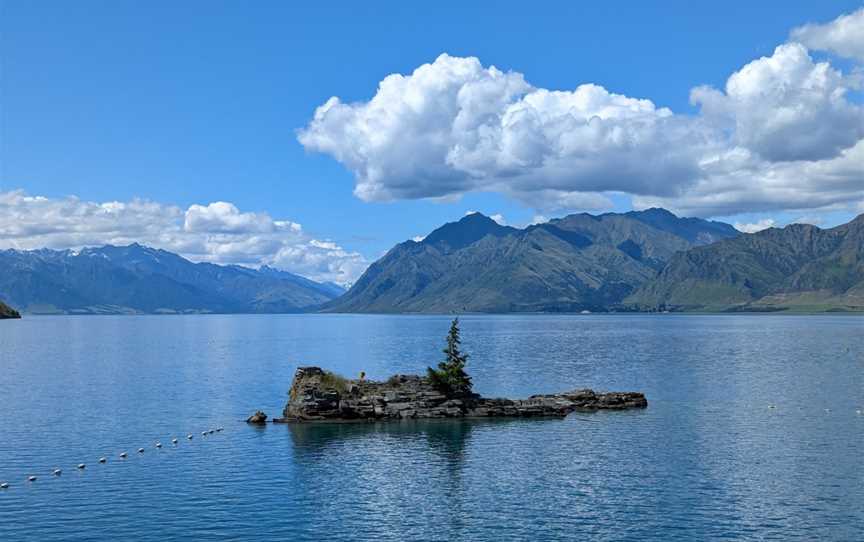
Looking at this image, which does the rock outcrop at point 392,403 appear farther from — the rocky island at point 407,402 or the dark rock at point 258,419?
the dark rock at point 258,419

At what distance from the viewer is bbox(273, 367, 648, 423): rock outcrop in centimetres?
11481

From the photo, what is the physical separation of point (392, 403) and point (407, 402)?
2418 millimetres

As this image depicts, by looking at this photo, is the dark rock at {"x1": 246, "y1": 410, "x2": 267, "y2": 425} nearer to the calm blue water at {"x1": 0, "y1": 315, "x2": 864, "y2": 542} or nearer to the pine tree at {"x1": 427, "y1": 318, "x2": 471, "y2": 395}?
the calm blue water at {"x1": 0, "y1": 315, "x2": 864, "y2": 542}

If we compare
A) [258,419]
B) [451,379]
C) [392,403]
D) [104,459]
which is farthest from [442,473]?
[258,419]

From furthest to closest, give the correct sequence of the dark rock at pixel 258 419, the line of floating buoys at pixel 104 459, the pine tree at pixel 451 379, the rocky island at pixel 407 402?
the pine tree at pixel 451 379 < the rocky island at pixel 407 402 < the dark rock at pixel 258 419 < the line of floating buoys at pixel 104 459

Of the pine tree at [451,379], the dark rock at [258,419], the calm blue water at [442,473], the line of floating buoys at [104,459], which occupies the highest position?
the pine tree at [451,379]

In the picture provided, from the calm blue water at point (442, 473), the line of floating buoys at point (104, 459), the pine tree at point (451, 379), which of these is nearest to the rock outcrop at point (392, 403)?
the pine tree at point (451, 379)

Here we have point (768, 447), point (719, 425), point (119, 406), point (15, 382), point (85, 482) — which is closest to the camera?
point (85, 482)

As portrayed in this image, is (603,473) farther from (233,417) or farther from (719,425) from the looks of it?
(233,417)

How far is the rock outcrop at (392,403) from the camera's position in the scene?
11481 centimetres

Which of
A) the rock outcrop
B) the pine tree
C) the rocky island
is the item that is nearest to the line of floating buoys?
the rocky island

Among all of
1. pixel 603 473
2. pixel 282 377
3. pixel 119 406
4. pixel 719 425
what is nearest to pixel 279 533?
pixel 603 473

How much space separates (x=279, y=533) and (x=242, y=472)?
22023mm

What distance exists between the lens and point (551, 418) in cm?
11494
